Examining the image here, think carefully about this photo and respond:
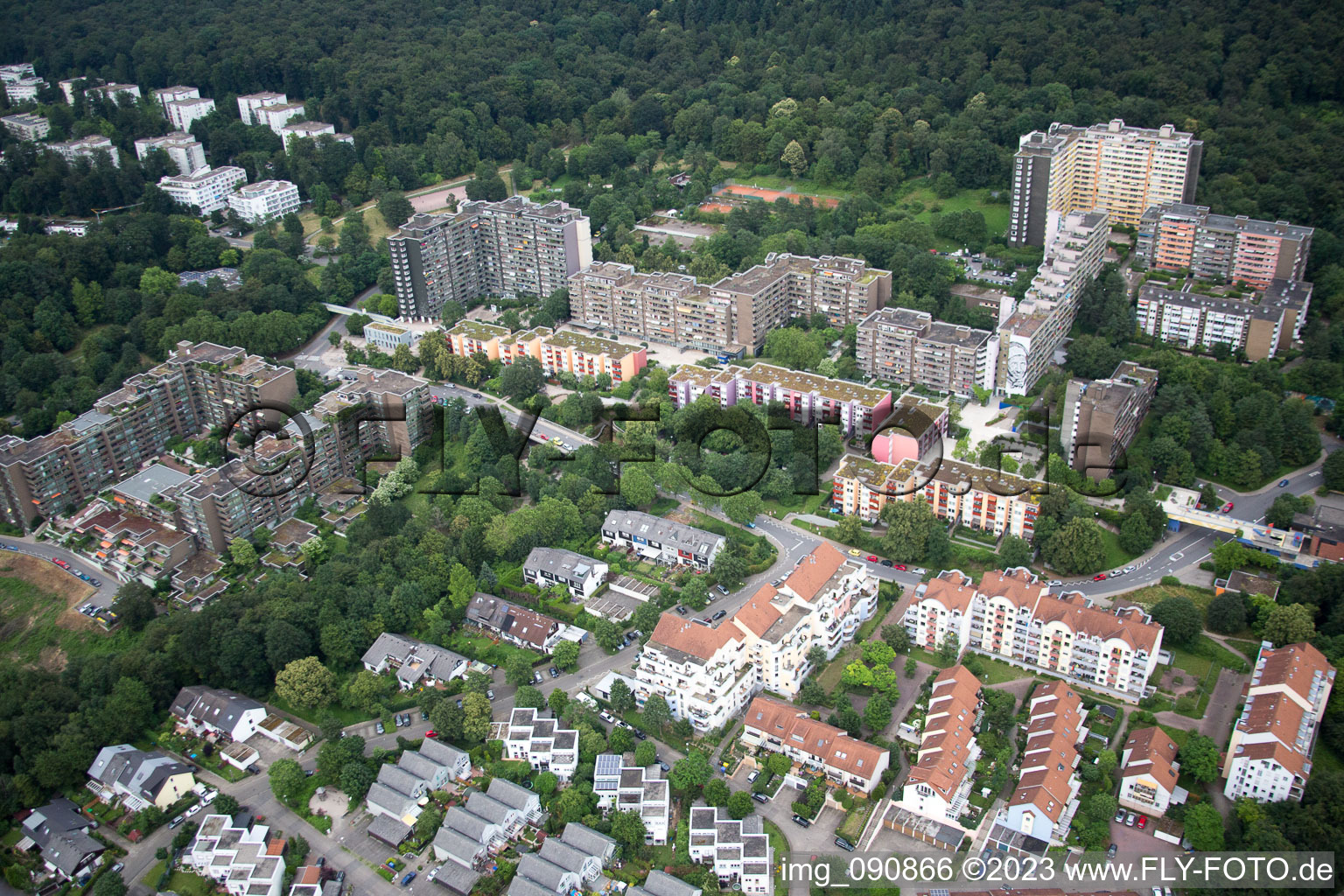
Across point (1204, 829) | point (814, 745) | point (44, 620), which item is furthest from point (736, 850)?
point (44, 620)

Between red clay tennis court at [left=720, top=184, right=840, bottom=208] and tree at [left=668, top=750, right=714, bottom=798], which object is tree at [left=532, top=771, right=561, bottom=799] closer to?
tree at [left=668, top=750, right=714, bottom=798]

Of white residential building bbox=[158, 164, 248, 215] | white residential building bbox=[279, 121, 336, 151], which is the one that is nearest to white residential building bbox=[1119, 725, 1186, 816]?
white residential building bbox=[158, 164, 248, 215]

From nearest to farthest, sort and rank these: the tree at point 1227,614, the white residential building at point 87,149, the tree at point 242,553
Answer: the tree at point 1227,614 < the tree at point 242,553 < the white residential building at point 87,149

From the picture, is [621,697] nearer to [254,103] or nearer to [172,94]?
[254,103]

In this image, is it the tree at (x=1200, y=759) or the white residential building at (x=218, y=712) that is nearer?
the tree at (x=1200, y=759)

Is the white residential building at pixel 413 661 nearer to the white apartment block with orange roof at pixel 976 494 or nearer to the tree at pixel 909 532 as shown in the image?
the tree at pixel 909 532

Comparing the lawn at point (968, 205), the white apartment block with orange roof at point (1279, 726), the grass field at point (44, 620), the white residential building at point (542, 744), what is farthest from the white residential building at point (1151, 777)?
the lawn at point (968, 205)
